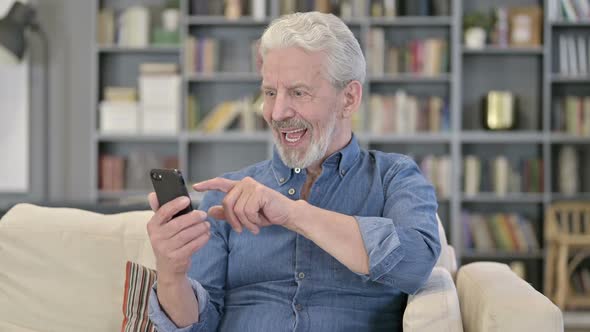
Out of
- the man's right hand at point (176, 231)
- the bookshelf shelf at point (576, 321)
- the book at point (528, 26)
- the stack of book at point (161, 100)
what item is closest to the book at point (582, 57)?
the book at point (528, 26)

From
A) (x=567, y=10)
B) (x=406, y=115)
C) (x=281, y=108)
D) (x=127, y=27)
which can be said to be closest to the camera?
(x=281, y=108)

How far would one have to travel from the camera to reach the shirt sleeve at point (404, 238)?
5.98 ft

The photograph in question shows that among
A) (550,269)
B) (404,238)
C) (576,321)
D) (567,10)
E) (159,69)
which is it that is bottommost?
(576,321)

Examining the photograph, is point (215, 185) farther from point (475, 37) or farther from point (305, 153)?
point (475, 37)

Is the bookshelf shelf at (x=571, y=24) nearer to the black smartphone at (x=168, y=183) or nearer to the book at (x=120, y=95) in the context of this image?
the book at (x=120, y=95)

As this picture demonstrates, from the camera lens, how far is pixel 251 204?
5.82 feet

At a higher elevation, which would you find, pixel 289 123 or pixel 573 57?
pixel 573 57

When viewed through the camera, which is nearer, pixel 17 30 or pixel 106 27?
pixel 17 30

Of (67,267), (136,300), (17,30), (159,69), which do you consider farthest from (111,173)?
(136,300)

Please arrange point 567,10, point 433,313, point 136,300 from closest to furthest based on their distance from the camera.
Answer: point 433,313
point 136,300
point 567,10

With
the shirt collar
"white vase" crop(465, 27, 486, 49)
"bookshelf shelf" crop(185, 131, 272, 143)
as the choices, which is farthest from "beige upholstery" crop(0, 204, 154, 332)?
"white vase" crop(465, 27, 486, 49)

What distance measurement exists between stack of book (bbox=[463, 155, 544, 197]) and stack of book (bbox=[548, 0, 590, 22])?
90cm

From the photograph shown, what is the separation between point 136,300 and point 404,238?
66cm

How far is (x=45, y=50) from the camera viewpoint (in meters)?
6.07
